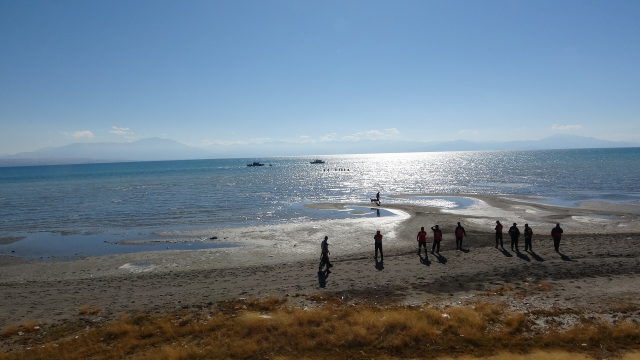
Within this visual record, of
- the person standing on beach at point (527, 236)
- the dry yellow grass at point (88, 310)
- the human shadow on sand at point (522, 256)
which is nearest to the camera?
the dry yellow grass at point (88, 310)

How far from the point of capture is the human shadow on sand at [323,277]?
16341 millimetres

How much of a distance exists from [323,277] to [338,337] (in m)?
7.10

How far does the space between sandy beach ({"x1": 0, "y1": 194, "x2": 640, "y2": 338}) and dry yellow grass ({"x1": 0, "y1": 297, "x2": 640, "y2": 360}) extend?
60.3 inches

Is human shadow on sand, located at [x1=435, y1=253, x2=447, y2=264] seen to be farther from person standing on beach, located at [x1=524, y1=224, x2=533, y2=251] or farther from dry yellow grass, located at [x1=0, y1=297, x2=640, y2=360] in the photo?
dry yellow grass, located at [x1=0, y1=297, x2=640, y2=360]

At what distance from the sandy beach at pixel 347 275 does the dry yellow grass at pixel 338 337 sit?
60.3 inches

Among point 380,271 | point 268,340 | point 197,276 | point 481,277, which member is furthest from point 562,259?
point 197,276

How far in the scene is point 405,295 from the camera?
14.2 m

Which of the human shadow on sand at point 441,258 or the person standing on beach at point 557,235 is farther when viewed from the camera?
the person standing on beach at point 557,235

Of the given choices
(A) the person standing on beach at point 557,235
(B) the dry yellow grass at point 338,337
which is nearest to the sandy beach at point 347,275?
(A) the person standing on beach at point 557,235

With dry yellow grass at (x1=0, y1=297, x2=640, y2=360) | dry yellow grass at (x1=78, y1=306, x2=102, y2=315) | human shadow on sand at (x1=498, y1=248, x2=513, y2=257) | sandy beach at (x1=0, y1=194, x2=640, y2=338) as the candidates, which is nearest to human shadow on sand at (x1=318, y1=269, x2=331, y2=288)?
sandy beach at (x1=0, y1=194, x2=640, y2=338)

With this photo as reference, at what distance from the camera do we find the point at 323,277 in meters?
17.4

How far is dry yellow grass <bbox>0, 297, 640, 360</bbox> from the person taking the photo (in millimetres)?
9648

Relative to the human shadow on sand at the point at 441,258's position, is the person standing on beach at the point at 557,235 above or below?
above

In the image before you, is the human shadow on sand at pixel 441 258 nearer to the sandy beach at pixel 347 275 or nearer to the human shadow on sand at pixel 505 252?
the sandy beach at pixel 347 275
